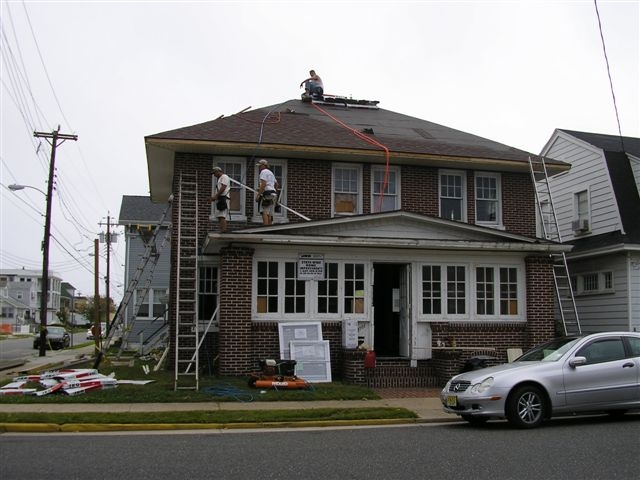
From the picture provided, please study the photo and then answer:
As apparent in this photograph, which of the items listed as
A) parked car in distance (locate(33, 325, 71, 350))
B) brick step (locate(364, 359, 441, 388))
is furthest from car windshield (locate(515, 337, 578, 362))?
parked car in distance (locate(33, 325, 71, 350))

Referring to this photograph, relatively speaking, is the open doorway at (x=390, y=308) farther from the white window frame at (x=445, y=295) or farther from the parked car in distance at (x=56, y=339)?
the parked car in distance at (x=56, y=339)

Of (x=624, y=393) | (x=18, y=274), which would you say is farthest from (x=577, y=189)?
(x=18, y=274)

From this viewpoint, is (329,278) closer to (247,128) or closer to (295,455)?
(247,128)

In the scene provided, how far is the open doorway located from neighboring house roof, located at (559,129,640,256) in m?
6.52

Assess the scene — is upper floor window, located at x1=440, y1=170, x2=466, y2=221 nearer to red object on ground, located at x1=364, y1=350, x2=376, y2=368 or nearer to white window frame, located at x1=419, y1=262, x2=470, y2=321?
white window frame, located at x1=419, y1=262, x2=470, y2=321

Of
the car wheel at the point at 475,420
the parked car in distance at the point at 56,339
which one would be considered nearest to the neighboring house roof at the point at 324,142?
the car wheel at the point at 475,420

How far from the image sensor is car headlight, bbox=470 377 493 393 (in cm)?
1007

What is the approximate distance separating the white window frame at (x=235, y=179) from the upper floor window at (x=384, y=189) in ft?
11.2

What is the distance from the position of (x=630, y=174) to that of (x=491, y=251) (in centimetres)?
720

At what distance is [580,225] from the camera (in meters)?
21.4

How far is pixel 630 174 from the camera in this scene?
20.7m

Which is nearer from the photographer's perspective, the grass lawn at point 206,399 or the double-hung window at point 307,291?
the grass lawn at point 206,399

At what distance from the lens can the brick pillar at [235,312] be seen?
14.9m

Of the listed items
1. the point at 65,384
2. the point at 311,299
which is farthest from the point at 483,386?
the point at 65,384
